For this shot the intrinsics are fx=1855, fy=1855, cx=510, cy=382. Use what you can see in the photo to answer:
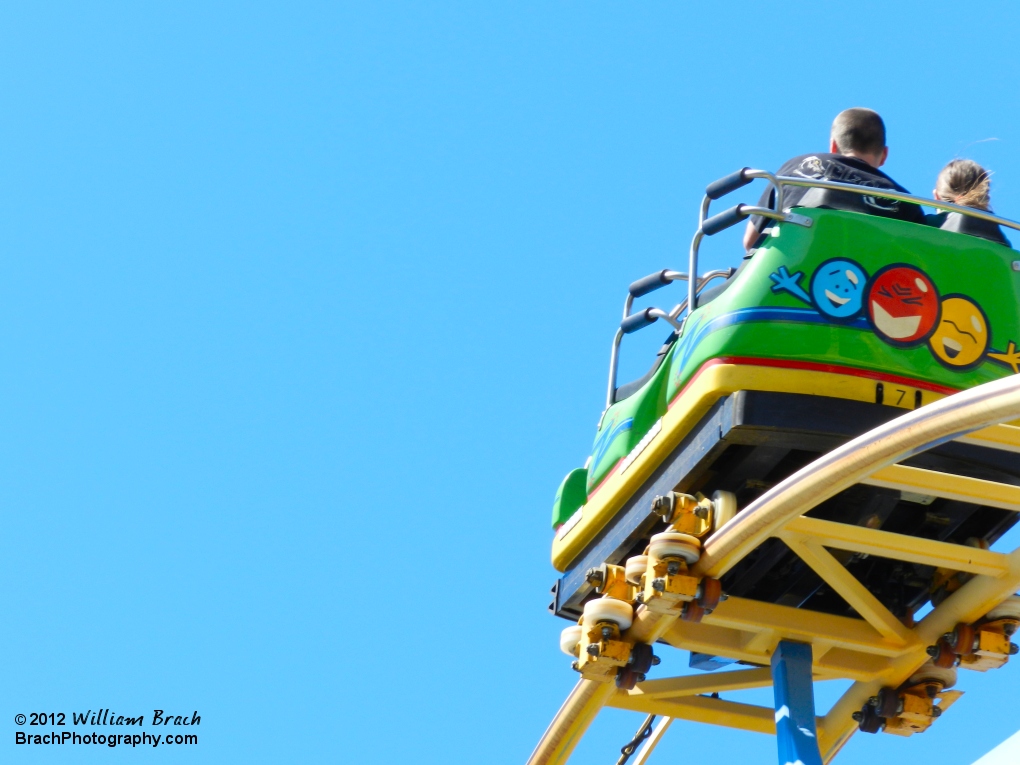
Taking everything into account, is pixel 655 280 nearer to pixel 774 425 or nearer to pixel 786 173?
pixel 786 173

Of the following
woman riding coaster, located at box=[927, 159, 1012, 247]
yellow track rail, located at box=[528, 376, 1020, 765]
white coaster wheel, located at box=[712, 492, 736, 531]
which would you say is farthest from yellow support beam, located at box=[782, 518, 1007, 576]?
woman riding coaster, located at box=[927, 159, 1012, 247]

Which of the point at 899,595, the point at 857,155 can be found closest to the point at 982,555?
the point at 899,595

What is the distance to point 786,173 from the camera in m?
9.41

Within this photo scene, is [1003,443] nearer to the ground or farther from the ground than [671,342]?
nearer to the ground

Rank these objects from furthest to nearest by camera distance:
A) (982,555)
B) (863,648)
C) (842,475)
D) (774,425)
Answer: (863,648) → (982,555) → (774,425) → (842,475)

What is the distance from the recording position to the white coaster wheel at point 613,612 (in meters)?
9.69

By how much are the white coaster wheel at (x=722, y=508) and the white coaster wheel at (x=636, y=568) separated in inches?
17.4

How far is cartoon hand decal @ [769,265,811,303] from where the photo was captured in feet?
28.6

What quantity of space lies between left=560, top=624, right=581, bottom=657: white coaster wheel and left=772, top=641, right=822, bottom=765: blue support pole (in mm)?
1061

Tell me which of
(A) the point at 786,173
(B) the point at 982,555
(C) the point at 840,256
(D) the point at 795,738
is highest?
(A) the point at 786,173

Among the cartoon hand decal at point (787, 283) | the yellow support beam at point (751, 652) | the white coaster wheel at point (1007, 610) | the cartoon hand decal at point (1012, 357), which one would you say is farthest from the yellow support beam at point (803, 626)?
the cartoon hand decal at point (787, 283)

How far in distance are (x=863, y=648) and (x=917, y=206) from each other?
239 centimetres

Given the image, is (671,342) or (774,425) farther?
(671,342)

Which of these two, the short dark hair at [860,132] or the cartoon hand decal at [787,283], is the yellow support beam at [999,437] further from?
the short dark hair at [860,132]
